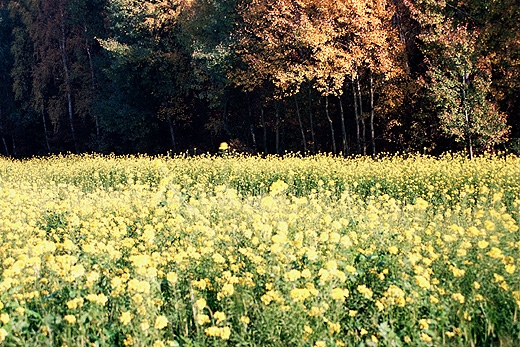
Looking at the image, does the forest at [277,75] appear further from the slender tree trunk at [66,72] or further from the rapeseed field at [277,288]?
the rapeseed field at [277,288]

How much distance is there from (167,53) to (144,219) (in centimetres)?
1871

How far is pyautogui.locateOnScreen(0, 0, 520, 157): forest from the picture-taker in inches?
666

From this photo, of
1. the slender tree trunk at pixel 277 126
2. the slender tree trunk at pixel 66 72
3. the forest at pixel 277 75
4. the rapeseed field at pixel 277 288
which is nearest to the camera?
the rapeseed field at pixel 277 288

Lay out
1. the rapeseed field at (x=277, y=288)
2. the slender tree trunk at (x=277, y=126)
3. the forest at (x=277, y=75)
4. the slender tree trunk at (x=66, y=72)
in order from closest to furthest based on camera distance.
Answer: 1. the rapeseed field at (x=277, y=288)
2. the forest at (x=277, y=75)
3. the slender tree trunk at (x=277, y=126)
4. the slender tree trunk at (x=66, y=72)

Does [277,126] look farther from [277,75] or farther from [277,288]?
[277,288]

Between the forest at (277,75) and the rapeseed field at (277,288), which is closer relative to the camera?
the rapeseed field at (277,288)

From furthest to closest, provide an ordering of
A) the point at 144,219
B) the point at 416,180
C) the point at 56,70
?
the point at 56,70
the point at 416,180
the point at 144,219

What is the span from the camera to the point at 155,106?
2723 centimetres

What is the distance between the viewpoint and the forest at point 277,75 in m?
16.9

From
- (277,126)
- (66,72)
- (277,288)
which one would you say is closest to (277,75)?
(277,126)

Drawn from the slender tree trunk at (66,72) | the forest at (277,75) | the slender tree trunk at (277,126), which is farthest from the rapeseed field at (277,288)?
the slender tree trunk at (66,72)

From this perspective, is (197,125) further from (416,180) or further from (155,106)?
(416,180)

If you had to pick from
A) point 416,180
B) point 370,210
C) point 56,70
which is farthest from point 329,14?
point 56,70

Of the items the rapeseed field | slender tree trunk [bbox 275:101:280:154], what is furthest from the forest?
the rapeseed field
